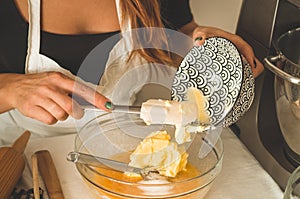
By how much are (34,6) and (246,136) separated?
441mm

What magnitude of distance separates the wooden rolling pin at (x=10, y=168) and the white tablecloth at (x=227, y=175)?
3 cm

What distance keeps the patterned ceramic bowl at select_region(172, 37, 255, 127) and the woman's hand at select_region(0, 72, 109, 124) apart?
0.15 m

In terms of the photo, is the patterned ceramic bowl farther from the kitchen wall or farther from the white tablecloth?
the kitchen wall

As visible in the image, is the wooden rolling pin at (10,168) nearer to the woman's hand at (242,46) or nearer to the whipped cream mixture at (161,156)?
Answer: the whipped cream mixture at (161,156)

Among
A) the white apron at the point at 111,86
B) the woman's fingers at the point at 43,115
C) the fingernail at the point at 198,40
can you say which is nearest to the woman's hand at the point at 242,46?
the fingernail at the point at 198,40

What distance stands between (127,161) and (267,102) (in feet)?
0.94

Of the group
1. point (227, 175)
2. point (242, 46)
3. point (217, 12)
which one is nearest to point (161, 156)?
point (227, 175)

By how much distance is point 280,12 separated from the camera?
34.6 inches

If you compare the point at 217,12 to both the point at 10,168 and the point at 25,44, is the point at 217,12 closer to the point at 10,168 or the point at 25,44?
the point at 25,44

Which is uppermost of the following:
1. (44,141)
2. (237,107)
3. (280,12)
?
(280,12)

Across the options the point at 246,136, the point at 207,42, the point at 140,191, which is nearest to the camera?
the point at 140,191

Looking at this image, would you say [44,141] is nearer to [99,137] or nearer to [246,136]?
[99,137]

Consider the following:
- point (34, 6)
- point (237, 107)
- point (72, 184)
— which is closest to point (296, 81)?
point (237, 107)

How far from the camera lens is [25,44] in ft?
3.20
